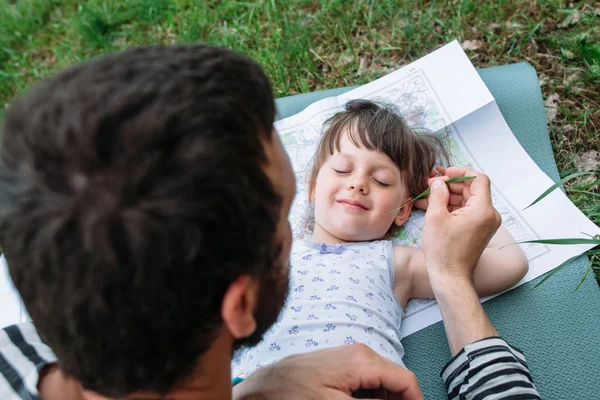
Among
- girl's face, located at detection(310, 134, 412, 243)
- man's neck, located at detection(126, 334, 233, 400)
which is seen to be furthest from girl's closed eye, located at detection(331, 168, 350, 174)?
man's neck, located at detection(126, 334, 233, 400)

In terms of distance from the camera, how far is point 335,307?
1.74 metres

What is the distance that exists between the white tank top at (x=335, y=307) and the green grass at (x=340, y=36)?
33.4 inches

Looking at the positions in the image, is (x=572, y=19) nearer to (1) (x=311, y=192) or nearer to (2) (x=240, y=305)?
(1) (x=311, y=192)

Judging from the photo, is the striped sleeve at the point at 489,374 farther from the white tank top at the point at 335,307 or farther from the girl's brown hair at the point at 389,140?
the girl's brown hair at the point at 389,140

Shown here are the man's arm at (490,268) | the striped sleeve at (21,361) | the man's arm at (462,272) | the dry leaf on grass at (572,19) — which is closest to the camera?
the striped sleeve at (21,361)

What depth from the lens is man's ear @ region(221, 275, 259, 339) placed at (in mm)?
956

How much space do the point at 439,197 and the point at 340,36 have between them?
56.3 inches

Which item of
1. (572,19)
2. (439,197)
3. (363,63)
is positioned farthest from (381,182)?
(572,19)

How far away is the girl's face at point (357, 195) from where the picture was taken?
1958 millimetres

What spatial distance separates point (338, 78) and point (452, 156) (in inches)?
33.1

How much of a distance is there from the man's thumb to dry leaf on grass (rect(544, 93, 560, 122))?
3.08 ft

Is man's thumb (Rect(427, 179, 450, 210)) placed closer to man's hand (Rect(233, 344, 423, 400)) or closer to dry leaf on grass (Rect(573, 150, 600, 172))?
man's hand (Rect(233, 344, 423, 400))

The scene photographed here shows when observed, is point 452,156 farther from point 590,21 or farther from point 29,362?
point 29,362

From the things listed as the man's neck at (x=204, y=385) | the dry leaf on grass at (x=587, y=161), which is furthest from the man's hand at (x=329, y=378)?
the dry leaf on grass at (x=587, y=161)
